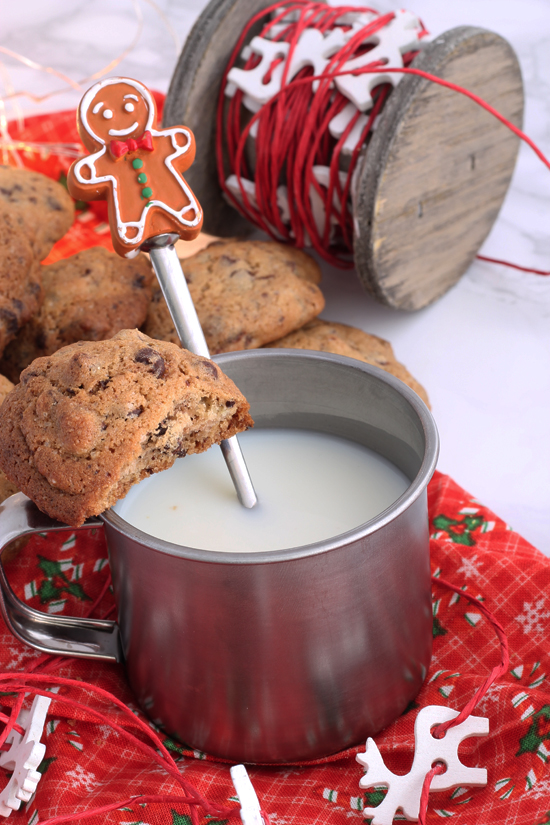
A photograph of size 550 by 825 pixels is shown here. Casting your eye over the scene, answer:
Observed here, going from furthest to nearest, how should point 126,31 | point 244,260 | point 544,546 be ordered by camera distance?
1. point 126,31
2. point 244,260
3. point 544,546

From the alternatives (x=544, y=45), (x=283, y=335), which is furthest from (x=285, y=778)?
(x=544, y=45)

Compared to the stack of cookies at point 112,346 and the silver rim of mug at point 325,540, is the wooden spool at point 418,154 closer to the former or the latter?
the stack of cookies at point 112,346

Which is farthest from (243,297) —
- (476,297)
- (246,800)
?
(246,800)

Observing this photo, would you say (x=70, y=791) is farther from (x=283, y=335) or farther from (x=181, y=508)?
(x=283, y=335)

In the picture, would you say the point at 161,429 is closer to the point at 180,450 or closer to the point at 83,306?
the point at 180,450

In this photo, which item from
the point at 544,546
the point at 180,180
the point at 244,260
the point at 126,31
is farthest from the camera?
the point at 126,31

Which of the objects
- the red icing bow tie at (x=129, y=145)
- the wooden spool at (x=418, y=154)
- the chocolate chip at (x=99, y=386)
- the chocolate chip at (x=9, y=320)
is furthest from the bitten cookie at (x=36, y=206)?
the chocolate chip at (x=99, y=386)
